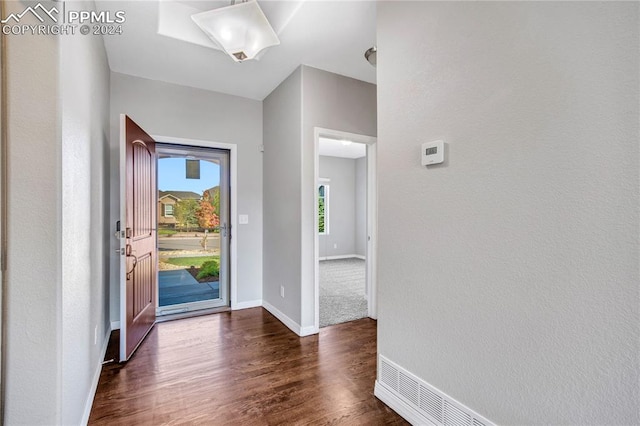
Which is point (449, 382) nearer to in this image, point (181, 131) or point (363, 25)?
point (363, 25)

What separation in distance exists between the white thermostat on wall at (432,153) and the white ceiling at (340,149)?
462 centimetres

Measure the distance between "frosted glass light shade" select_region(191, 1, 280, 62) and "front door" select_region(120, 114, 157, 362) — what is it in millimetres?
1004

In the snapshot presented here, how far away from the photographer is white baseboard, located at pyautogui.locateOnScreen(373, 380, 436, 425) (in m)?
1.69

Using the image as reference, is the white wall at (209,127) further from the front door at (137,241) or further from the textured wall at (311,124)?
the textured wall at (311,124)

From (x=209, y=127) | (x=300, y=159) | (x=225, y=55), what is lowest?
(x=300, y=159)

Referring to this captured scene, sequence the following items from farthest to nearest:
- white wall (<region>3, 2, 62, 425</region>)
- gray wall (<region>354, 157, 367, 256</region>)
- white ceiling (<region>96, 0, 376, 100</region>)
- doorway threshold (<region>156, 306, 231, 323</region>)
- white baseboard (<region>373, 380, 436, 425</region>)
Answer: gray wall (<region>354, 157, 367, 256</region>)
doorway threshold (<region>156, 306, 231, 323</region>)
white ceiling (<region>96, 0, 376, 100</region>)
white baseboard (<region>373, 380, 436, 425</region>)
white wall (<region>3, 2, 62, 425</region>)

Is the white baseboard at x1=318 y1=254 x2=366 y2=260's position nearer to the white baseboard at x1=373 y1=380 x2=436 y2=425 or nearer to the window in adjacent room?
the window in adjacent room

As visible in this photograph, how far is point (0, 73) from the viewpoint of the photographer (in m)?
1.14

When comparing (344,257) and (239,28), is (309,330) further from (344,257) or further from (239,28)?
(344,257)

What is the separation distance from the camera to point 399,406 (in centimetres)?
181

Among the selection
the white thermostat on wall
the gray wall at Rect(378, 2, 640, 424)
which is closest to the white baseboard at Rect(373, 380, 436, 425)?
the gray wall at Rect(378, 2, 640, 424)

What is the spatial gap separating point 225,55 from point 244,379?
2.82m

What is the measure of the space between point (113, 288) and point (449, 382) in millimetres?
3229

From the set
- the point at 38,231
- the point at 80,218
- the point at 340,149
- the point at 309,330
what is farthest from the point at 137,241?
the point at 340,149
